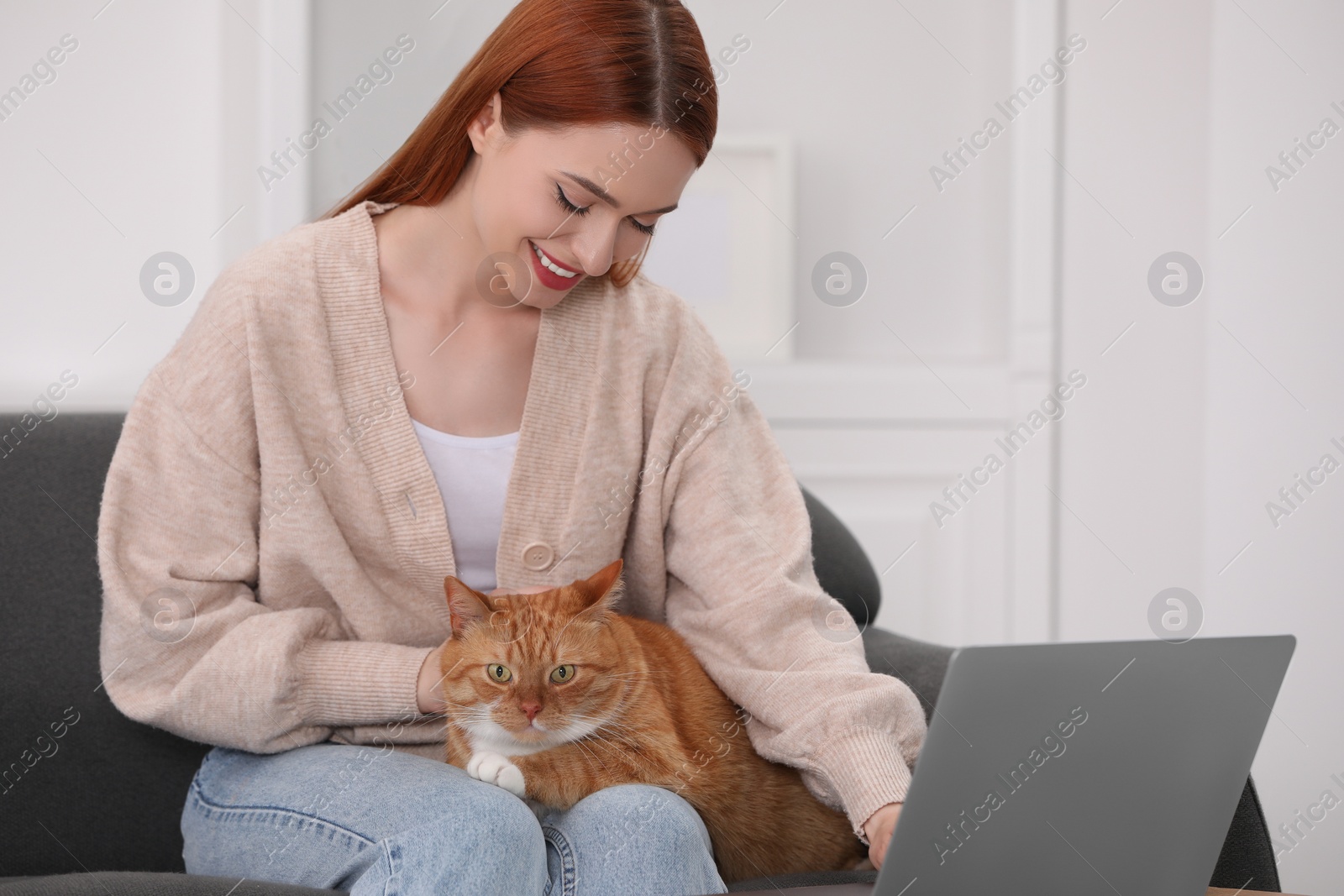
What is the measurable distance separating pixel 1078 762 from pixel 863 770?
333 mm

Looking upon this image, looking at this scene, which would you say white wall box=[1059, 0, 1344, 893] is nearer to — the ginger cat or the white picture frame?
the white picture frame

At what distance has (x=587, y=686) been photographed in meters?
1.13

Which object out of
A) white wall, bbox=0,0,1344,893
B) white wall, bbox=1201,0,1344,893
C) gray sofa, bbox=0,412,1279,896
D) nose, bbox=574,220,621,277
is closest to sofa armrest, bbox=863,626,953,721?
gray sofa, bbox=0,412,1279,896

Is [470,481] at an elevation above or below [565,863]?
above

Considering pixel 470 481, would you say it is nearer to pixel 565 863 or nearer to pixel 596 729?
pixel 596 729

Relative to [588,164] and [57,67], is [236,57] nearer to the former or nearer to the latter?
[57,67]

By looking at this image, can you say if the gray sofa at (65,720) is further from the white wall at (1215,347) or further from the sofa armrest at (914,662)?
the white wall at (1215,347)

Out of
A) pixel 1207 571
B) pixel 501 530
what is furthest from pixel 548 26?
pixel 1207 571

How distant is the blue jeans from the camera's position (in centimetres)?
94

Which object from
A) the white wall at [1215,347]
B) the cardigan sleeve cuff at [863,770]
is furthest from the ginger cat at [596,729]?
the white wall at [1215,347]

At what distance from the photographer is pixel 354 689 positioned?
1.19 m

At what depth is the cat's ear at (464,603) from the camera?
1.11m

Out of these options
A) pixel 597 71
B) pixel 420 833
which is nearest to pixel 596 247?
pixel 597 71

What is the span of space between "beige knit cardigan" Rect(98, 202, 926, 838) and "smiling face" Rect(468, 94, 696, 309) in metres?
0.14
